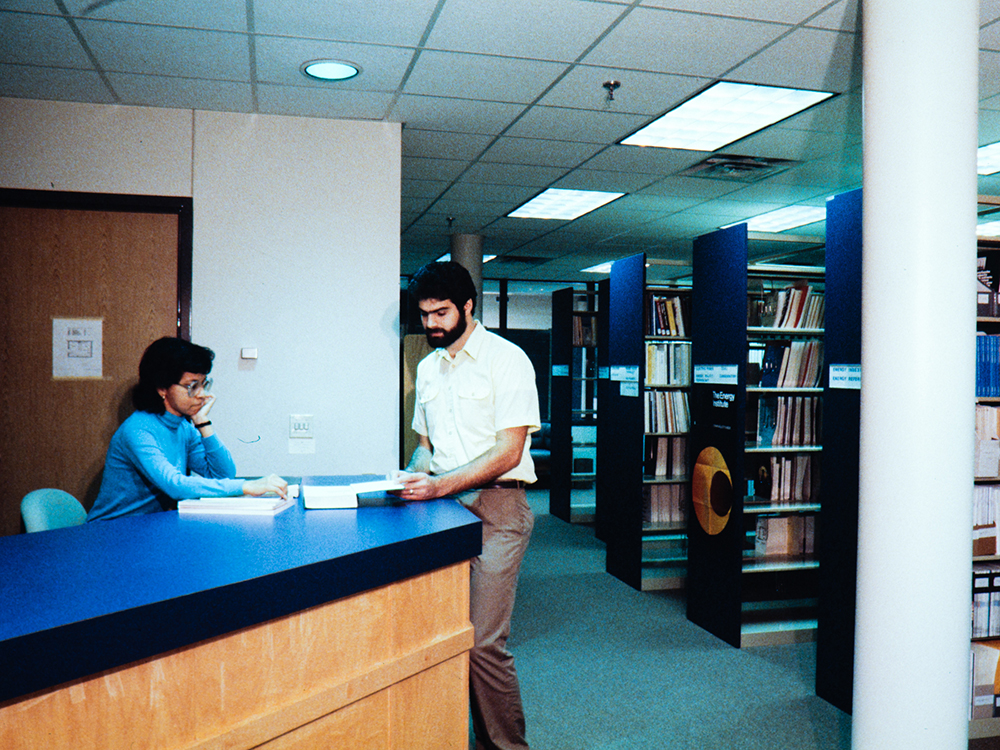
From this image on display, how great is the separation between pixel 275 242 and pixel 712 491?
8.97 feet

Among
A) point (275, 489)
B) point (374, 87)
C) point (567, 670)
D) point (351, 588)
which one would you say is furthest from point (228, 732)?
point (374, 87)

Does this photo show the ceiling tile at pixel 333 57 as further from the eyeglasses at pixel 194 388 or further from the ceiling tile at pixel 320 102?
the eyeglasses at pixel 194 388

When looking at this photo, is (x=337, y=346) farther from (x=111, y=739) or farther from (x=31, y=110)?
(x=111, y=739)

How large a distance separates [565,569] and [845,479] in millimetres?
2682

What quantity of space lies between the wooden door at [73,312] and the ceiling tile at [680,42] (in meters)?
2.31

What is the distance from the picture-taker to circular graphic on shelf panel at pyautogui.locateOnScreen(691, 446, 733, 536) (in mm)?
3941

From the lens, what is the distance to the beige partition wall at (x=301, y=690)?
1169 mm

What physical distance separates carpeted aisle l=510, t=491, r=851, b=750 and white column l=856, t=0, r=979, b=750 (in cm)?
102

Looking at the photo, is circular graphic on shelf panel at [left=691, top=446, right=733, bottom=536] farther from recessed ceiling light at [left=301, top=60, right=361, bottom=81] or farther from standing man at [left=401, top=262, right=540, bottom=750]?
recessed ceiling light at [left=301, top=60, right=361, bottom=81]

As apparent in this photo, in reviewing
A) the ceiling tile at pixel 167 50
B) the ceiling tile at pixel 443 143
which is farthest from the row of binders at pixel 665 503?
the ceiling tile at pixel 167 50

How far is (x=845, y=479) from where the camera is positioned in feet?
10.3

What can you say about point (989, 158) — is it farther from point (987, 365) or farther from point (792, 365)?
point (987, 365)

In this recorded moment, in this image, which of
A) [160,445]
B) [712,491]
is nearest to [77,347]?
[160,445]

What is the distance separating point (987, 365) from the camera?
305 centimetres
